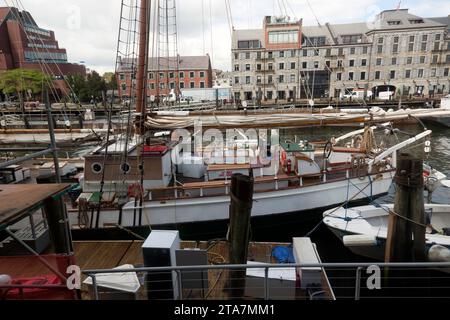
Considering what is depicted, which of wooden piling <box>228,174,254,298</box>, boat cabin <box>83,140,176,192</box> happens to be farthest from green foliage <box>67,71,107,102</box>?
wooden piling <box>228,174,254,298</box>

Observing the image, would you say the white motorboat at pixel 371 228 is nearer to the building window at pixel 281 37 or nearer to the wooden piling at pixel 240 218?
the wooden piling at pixel 240 218

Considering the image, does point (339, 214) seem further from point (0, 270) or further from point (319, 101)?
point (319, 101)

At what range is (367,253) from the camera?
988cm

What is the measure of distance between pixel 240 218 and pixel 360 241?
554 cm

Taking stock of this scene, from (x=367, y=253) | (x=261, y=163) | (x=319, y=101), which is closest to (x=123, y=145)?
(x=261, y=163)

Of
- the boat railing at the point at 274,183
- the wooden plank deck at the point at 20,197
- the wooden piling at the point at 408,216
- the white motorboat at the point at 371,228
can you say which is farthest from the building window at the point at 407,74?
the wooden plank deck at the point at 20,197

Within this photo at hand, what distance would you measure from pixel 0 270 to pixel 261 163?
30.2 ft

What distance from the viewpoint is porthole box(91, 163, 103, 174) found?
11.4 metres

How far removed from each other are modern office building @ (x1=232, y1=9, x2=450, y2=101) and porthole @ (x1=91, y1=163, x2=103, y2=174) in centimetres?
5098

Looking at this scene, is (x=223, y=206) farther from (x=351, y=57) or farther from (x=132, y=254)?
(x=351, y=57)

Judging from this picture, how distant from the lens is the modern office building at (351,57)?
56594 mm

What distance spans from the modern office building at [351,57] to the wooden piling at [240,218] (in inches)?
2153

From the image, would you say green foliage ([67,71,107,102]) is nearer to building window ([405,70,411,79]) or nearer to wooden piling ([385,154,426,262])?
building window ([405,70,411,79])

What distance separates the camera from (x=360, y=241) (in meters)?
9.49
